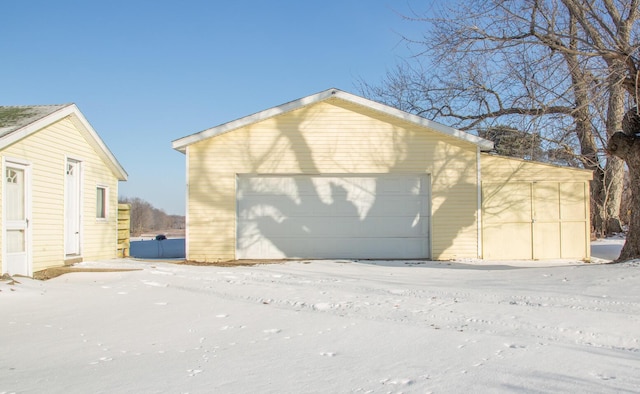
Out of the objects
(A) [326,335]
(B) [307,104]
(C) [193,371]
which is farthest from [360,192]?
(C) [193,371]

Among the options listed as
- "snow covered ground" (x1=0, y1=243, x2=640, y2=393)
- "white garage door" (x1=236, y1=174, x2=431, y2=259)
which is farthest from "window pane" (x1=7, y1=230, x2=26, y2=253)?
"white garage door" (x1=236, y1=174, x2=431, y2=259)

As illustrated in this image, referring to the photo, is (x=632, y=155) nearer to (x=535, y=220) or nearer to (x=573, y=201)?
(x=573, y=201)

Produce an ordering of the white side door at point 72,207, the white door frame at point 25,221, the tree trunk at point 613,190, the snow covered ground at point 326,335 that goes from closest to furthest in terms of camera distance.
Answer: the snow covered ground at point 326,335
the white door frame at point 25,221
the white side door at point 72,207
the tree trunk at point 613,190

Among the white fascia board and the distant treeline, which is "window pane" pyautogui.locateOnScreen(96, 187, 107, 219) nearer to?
the white fascia board

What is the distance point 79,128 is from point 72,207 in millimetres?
1747

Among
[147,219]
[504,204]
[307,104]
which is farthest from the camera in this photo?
[147,219]

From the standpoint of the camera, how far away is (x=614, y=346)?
4414 mm

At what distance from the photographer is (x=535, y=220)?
12.9 meters

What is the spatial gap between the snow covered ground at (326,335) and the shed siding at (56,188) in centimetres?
221

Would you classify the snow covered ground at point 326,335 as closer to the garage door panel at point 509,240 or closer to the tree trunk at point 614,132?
the tree trunk at point 614,132

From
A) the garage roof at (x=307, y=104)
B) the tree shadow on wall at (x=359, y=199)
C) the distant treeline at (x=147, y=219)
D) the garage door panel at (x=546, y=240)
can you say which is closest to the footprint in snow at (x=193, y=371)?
the tree shadow on wall at (x=359, y=199)

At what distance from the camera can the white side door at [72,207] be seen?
36.5 ft

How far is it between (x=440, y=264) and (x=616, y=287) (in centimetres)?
491

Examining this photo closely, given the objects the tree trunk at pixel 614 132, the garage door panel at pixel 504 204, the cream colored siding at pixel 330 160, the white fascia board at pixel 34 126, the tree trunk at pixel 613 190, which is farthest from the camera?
the tree trunk at pixel 613 190
